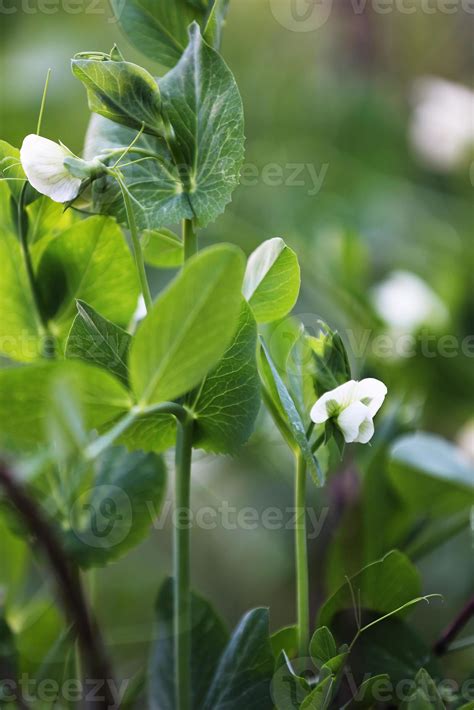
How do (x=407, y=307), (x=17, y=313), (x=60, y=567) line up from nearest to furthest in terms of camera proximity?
(x=60, y=567)
(x=17, y=313)
(x=407, y=307)

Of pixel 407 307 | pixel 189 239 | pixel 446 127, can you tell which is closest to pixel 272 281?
pixel 189 239

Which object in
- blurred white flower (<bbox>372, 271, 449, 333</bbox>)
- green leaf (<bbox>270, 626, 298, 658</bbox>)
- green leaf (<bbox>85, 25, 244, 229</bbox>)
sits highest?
green leaf (<bbox>85, 25, 244, 229</bbox>)

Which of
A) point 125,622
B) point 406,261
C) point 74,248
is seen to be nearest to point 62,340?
point 74,248

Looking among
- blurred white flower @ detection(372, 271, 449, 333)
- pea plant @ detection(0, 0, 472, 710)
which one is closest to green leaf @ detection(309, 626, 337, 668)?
pea plant @ detection(0, 0, 472, 710)

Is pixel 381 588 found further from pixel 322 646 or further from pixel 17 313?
pixel 17 313

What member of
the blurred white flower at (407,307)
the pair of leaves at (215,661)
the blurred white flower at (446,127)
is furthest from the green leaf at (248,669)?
the blurred white flower at (446,127)

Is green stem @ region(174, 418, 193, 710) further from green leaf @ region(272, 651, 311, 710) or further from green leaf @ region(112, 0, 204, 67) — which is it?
green leaf @ region(112, 0, 204, 67)

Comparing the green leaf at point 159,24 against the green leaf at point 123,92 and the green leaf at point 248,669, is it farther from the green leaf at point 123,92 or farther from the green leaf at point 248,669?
the green leaf at point 248,669

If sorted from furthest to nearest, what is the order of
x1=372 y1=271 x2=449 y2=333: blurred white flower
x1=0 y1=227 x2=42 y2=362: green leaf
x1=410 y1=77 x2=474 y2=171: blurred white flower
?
x1=410 y1=77 x2=474 y2=171: blurred white flower → x1=372 y1=271 x2=449 y2=333: blurred white flower → x1=0 y1=227 x2=42 y2=362: green leaf
